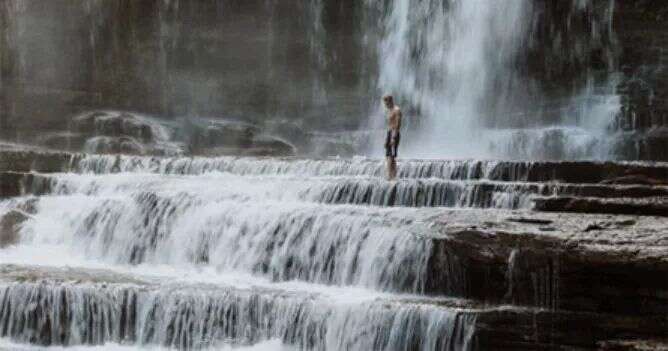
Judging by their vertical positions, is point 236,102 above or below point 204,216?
above

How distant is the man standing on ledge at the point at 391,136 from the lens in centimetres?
1415

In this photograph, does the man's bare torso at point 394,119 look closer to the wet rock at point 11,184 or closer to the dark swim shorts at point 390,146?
the dark swim shorts at point 390,146

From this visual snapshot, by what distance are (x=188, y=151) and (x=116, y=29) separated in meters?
7.76

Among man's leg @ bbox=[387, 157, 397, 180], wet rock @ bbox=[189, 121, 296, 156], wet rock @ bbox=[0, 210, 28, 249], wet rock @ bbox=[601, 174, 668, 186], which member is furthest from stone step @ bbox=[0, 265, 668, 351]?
wet rock @ bbox=[189, 121, 296, 156]

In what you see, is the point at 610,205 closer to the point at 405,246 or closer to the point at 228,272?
the point at 405,246

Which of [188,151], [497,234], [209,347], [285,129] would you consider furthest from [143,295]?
[285,129]

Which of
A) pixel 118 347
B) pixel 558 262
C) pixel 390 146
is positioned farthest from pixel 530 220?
pixel 118 347

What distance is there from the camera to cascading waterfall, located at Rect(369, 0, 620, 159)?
26281 millimetres

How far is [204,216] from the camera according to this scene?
42.8 feet

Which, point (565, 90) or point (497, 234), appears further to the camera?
point (565, 90)

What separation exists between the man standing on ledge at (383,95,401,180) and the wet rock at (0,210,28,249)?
656 cm

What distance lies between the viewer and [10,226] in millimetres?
15055

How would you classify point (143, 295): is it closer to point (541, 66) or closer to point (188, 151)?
point (188, 151)

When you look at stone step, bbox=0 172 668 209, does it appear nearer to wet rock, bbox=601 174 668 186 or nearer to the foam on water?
wet rock, bbox=601 174 668 186
